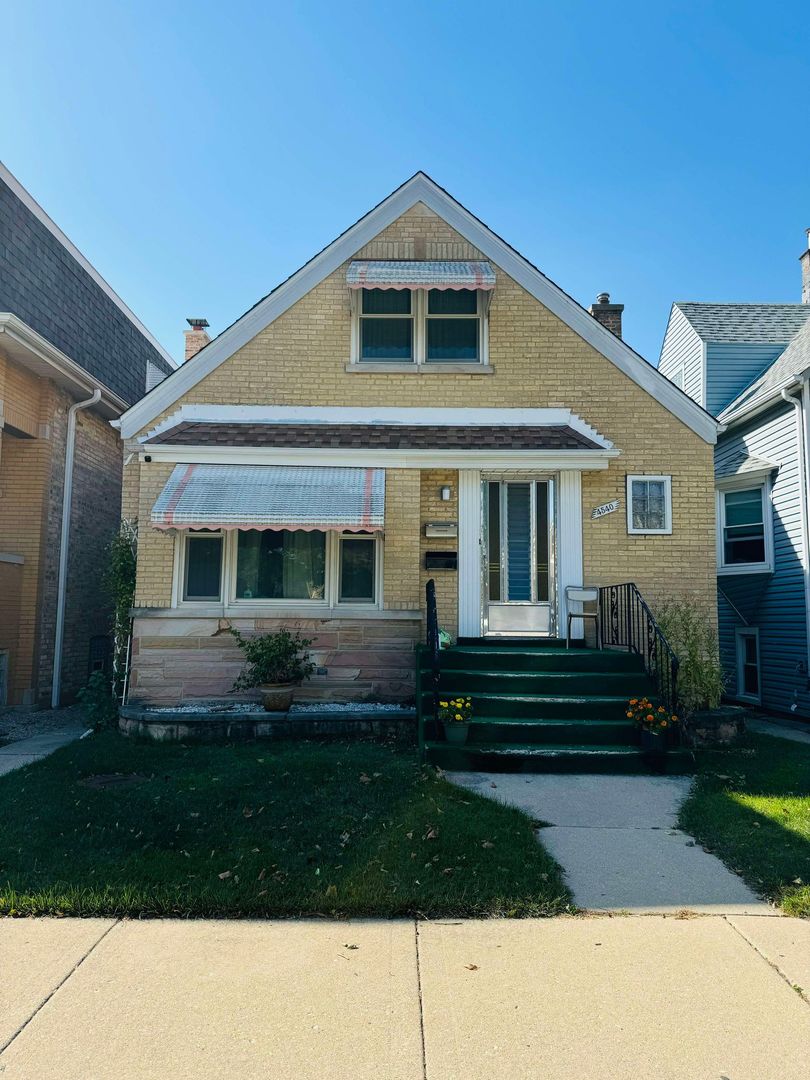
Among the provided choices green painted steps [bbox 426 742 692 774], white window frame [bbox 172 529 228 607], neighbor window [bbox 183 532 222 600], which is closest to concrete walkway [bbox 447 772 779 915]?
green painted steps [bbox 426 742 692 774]

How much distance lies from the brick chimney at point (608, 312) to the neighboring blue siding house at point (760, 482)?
3.09 metres

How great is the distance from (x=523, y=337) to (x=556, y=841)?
739 centimetres

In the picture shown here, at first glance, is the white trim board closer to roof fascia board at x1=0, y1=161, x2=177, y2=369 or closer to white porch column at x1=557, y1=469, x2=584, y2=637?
white porch column at x1=557, y1=469, x2=584, y2=637

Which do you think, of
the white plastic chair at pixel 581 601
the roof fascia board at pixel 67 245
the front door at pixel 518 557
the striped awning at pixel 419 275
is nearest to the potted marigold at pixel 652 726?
the white plastic chair at pixel 581 601

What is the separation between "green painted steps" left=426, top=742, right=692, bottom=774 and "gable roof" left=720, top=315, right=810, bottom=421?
7.58m

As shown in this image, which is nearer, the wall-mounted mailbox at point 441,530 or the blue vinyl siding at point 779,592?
the wall-mounted mailbox at point 441,530

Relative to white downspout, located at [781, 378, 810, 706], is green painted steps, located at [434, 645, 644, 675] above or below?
below

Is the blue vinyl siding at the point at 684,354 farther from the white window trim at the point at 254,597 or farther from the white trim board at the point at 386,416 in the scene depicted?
the white window trim at the point at 254,597

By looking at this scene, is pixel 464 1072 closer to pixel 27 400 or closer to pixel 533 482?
pixel 533 482

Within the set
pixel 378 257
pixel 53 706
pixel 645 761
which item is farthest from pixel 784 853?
pixel 53 706

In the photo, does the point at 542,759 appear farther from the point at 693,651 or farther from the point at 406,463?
the point at 406,463

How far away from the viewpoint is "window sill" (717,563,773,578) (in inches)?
506

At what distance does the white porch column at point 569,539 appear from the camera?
9930 millimetres

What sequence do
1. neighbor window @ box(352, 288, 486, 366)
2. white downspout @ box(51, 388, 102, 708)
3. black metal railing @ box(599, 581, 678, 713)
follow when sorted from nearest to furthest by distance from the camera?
black metal railing @ box(599, 581, 678, 713)
neighbor window @ box(352, 288, 486, 366)
white downspout @ box(51, 388, 102, 708)
